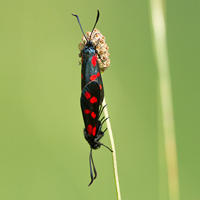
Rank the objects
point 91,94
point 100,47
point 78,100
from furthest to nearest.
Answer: point 78,100 < point 100,47 < point 91,94

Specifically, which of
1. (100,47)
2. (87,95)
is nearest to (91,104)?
(87,95)

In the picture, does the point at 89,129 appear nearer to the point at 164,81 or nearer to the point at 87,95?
the point at 87,95

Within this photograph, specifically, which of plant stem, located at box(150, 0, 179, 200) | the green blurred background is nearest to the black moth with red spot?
plant stem, located at box(150, 0, 179, 200)

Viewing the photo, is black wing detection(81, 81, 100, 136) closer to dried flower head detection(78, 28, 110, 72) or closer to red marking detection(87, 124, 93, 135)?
red marking detection(87, 124, 93, 135)

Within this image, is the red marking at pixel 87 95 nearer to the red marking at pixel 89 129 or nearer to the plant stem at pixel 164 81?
the red marking at pixel 89 129

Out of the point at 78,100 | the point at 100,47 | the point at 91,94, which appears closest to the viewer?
the point at 91,94

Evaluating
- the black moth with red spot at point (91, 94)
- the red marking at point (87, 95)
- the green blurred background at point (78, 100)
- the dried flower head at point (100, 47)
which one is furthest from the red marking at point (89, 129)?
the green blurred background at point (78, 100)
